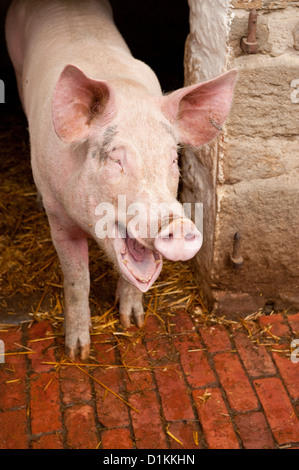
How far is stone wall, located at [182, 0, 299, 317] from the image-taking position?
3074mm

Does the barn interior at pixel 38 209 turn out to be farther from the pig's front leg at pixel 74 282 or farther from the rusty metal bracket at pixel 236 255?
the rusty metal bracket at pixel 236 255

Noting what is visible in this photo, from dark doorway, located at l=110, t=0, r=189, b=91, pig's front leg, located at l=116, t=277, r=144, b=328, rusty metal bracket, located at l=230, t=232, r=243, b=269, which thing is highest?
dark doorway, located at l=110, t=0, r=189, b=91

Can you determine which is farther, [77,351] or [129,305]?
[129,305]

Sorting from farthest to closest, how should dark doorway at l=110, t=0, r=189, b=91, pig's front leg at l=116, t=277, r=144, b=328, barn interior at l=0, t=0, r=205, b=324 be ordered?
dark doorway at l=110, t=0, r=189, b=91 < barn interior at l=0, t=0, r=205, b=324 < pig's front leg at l=116, t=277, r=144, b=328

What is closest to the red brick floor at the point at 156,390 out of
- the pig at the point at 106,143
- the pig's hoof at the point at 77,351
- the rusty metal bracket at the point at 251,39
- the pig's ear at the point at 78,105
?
the pig's hoof at the point at 77,351

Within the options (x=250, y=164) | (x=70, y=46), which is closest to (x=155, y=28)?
(x=70, y=46)

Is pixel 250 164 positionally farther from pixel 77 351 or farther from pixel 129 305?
pixel 77 351

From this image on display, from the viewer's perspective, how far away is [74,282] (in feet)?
11.3

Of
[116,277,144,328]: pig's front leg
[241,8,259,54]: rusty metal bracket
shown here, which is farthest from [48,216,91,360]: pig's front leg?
[241,8,259,54]: rusty metal bracket

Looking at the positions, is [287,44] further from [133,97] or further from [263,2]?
[133,97]

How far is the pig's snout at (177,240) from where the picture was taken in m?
2.25

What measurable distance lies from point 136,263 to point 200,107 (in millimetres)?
786

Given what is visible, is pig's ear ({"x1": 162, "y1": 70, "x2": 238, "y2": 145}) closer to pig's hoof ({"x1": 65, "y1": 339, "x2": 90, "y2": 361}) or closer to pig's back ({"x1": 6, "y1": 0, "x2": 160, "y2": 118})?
pig's back ({"x1": 6, "y1": 0, "x2": 160, "y2": 118})

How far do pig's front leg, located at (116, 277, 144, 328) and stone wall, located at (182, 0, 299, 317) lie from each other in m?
0.46
